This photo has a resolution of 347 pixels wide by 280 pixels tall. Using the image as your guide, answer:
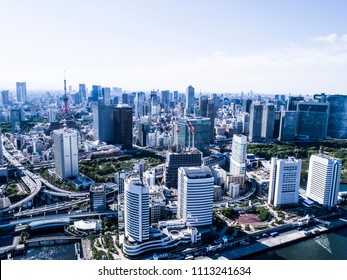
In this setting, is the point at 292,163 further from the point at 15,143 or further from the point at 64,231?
the point at 15,143

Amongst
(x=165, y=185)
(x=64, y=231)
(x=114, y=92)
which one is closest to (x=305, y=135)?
(x=165, y=185)

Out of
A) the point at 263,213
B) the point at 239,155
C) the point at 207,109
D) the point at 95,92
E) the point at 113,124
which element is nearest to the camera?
the point at 263,213

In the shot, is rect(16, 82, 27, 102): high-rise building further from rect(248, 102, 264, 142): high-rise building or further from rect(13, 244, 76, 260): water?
rect(13, 244, 76, 260): water

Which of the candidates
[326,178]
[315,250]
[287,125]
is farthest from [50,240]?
[287,125]

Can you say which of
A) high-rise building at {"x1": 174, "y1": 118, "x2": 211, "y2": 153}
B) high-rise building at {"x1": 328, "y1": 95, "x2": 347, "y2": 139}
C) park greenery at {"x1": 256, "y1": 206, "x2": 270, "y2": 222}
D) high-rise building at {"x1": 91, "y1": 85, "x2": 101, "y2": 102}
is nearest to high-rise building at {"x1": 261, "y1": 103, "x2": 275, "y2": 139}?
high-rise building at {"x1": 328, "y1": 95, "x2": 347, "y2": 139}

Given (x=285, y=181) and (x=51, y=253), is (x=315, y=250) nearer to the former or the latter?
(x=285, y=181)
